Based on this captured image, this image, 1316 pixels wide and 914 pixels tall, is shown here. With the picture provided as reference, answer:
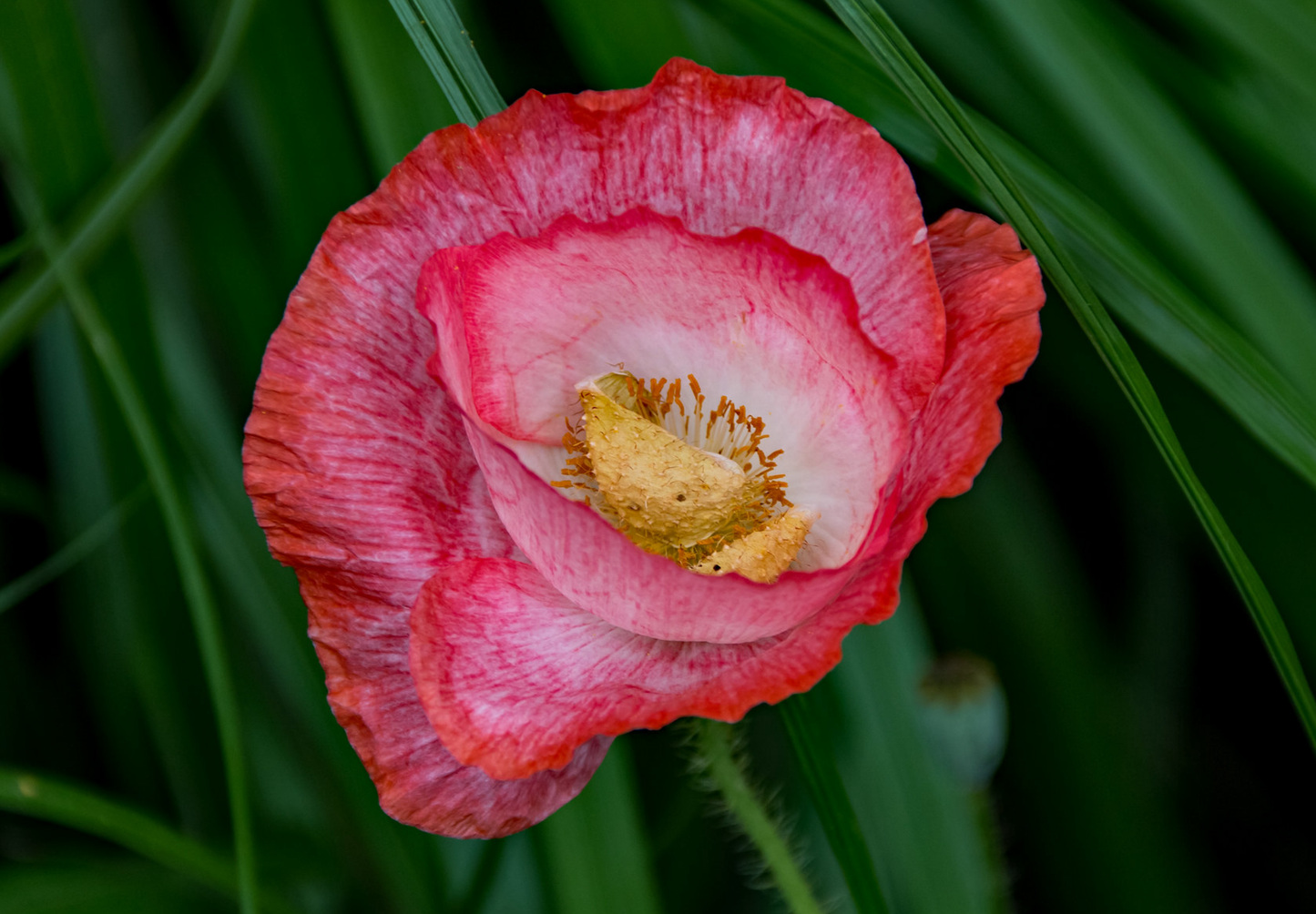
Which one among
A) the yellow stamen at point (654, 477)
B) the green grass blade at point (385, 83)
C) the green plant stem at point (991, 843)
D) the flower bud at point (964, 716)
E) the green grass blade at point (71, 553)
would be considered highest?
the green grass blade at point (385, 83)

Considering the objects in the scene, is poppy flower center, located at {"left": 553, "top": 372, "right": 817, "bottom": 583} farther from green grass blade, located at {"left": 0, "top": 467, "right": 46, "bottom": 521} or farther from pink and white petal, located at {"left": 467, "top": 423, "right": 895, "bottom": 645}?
green grass blade, located at {"left": 0, "top": 467, "right": 46, "bottom": 521}

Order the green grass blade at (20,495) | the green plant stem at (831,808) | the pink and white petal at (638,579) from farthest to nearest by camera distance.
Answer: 1. the green grass blade at (20,495)
2. the green plant stem at (831,808)
3. the pink and white petal at (638,579)

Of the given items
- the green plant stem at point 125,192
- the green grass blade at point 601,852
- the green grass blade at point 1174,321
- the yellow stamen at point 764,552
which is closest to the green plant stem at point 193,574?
the green plant stem at point 125,192

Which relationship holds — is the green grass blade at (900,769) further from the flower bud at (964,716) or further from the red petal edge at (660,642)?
the red petal edge at (660,642)

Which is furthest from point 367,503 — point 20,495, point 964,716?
point 20,495

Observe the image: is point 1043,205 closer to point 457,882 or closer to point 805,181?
point 805,181

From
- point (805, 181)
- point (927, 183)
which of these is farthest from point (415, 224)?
point (927, 183)

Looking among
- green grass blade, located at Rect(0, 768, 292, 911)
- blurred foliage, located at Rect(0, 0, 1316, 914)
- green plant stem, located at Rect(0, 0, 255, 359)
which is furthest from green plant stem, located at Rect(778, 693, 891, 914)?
green plant stem, located at Rect(0, 0, 255, 359)
